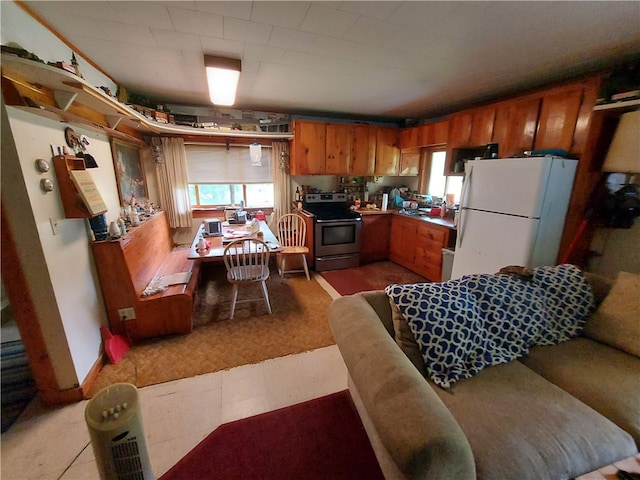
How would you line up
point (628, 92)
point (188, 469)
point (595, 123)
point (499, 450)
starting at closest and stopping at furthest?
point (499, 450) < point (188, 469) < point (628, 92) < point (595, 123)

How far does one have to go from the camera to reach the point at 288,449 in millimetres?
1409

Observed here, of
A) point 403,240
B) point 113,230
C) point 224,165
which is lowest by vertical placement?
point 403,240

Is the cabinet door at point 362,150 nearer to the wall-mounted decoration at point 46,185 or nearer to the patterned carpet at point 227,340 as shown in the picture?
the patterned carpet at point 227,340

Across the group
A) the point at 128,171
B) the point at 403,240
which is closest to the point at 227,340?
the point at 128,171

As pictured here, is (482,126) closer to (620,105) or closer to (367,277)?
(620,105)

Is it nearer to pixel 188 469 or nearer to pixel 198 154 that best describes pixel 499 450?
pixel 188 469

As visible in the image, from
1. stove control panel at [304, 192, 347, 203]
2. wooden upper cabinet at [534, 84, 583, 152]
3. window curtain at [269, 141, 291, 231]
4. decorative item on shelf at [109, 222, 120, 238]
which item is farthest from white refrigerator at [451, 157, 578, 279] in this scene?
decorative item on shelf at [109, 222, 120, 238]

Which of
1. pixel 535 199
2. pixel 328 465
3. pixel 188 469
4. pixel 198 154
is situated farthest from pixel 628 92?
pixel 198 154

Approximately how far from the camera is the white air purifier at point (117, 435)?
1.06m

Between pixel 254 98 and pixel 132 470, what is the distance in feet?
12.0

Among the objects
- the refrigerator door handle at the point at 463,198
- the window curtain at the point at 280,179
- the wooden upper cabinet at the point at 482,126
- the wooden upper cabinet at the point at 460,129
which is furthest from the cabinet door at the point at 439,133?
the window curtain at the point at 280,179

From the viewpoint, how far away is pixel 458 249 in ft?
9.37

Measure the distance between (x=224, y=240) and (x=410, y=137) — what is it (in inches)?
134

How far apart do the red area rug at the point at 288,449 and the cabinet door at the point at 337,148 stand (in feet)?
11.2
